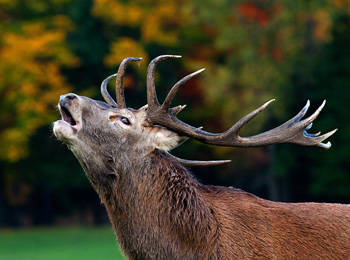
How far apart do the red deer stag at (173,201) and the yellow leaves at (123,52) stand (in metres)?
27.0

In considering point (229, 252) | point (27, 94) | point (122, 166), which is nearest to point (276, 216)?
point (229, 252)

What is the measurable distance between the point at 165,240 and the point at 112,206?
22.1 inches

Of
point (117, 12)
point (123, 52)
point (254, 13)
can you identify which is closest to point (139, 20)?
point (117, 12)

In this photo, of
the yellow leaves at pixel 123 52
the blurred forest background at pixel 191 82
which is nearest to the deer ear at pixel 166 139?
the blurred forest background at pixel 191 82

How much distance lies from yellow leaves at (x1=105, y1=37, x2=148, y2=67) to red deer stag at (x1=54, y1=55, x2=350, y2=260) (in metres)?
27.0

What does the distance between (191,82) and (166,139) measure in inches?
1156

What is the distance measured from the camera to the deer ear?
6.26 m

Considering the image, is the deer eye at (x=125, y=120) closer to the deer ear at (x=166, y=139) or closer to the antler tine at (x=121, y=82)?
the deer ear at (x=166, y=139)

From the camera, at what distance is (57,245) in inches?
922

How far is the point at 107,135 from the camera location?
20.2ft

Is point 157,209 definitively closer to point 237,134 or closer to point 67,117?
point 237,134

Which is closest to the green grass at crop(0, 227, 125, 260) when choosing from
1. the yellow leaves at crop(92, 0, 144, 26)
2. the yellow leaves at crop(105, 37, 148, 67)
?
the yellow leaves at crop(105, 37, 148, 67)

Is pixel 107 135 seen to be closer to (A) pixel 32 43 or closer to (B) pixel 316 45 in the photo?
(A) pixel 32 43

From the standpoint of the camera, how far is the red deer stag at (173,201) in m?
5.79
